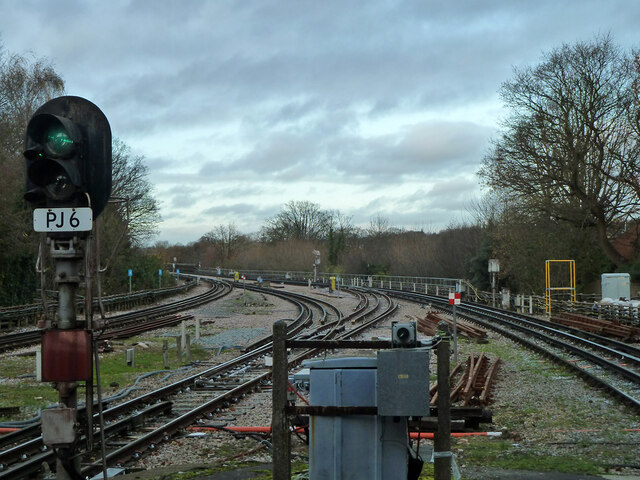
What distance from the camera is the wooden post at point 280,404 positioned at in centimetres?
487

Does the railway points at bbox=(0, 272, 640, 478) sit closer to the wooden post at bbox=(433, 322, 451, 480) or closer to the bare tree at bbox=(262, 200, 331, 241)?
the wooden post at bbox=(433, 322, 451, 480)

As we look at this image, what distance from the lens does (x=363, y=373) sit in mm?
4973

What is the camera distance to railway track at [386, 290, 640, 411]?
1298 centimetres

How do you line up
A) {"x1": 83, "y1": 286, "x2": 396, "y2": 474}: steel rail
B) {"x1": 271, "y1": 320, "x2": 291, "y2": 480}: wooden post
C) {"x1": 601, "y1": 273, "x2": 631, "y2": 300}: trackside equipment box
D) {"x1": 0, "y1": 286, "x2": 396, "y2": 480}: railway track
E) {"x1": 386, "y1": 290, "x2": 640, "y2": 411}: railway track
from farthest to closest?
{"x1": 601, "y1": 273, "x2": 631, "y2": 300}: trackside equipment box < {"x1": 386, "y1": 290, "x2": 640, "y2": 411}: railway track < {"x1": 83, "y1": 286, "x2": 396, "y2": 474}: steel rail < {"x1": 0, "y1": 286, "x2": 396, "y2": 480}: railway track < {"x1": 271, "y1": 320, "x2": 291, "y2": 480}: wooden post

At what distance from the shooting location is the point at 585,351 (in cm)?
1736

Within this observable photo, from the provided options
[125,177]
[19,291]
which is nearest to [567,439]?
[19,291]

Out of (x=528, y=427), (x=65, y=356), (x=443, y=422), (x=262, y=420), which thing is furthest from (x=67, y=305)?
(x=528, y=427)

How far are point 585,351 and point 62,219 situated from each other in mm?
15250

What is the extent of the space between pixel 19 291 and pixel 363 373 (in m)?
31.6

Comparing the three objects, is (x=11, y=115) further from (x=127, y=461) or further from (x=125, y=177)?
(x=127, y=461)

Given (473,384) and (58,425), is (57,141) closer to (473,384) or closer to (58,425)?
(58,425)

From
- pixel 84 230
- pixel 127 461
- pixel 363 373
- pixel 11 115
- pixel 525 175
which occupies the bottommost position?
pixel 127 461

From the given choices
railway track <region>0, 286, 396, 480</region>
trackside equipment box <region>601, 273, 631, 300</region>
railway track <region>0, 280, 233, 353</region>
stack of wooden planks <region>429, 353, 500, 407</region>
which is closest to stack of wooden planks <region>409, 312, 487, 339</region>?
stack of wooden planks <region>429, 353, 500, 407</region>

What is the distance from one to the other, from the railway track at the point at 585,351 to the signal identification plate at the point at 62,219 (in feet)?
28.9
